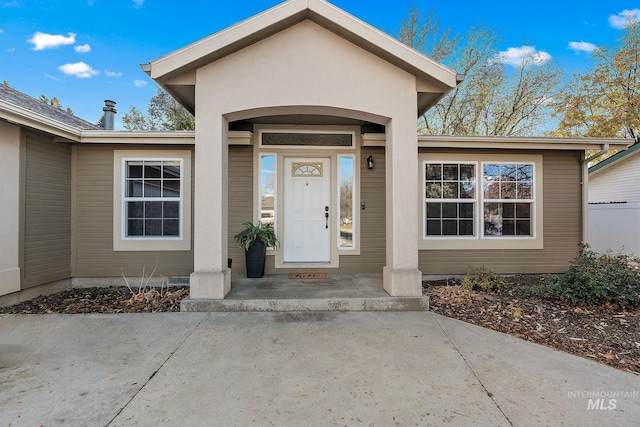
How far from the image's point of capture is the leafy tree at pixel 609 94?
13.8 meters

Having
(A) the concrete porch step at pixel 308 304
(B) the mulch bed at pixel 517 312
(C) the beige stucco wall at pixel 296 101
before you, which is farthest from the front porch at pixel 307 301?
(B) the mulch bed at pixel 517 312

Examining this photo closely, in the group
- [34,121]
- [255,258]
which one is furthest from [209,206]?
[34,121]

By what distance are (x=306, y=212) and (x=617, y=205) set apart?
863cm

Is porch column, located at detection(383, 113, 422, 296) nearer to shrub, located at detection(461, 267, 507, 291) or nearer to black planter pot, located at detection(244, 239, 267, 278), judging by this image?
shrub, located at detection(461, 267, 507, 291)

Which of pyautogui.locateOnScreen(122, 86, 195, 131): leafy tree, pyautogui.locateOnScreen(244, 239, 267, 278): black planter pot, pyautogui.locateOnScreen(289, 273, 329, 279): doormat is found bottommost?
pyautogui.locateOnScreen(289, 273, 329, 279): doormat

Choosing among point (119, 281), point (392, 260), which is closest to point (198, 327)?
point (392, 260)

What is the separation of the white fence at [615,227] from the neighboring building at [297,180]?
3337mm

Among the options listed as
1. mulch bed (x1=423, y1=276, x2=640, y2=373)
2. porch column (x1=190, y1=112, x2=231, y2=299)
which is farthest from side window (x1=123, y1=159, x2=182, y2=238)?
mulch bed (x1=423, y1=276, x2=640, y2=373)

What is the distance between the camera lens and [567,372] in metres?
2.58

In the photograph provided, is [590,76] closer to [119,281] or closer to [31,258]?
[119,281]

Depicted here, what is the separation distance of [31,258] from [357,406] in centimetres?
559

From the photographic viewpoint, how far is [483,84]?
13.3 m

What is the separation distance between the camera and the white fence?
7.77m

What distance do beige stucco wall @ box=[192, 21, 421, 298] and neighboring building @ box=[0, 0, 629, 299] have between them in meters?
0.02
